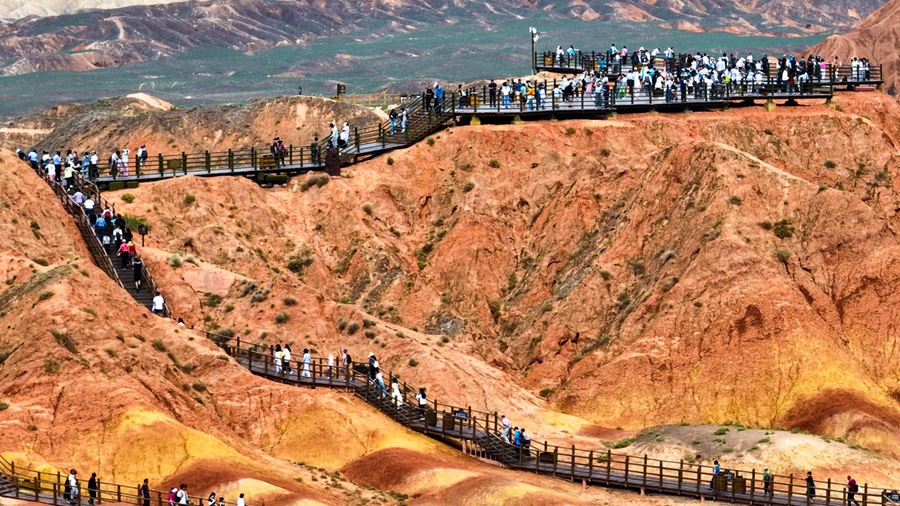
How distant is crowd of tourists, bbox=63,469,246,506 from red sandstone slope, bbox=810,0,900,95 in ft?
373

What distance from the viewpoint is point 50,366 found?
221ft

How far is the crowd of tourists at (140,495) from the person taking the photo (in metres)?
61.4

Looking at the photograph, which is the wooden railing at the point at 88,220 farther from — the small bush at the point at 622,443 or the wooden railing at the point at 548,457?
the small bush at the point at 622,443

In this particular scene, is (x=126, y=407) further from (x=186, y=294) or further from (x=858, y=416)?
(x=858, y=416)

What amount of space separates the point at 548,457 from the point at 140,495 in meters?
17.0

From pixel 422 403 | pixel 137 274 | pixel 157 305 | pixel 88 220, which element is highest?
pixel 88 220

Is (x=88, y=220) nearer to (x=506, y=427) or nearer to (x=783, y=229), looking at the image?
(x=506, y=427)

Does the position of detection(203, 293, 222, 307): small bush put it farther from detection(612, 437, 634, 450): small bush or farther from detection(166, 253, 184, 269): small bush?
detection(612, 437, 634, 450): small bush

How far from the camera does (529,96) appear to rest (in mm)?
102438

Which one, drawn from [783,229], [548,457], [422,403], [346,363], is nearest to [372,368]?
[346,363]

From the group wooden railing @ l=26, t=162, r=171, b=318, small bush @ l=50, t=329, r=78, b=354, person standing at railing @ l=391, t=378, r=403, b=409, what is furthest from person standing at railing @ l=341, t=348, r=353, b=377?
small bush @ l=50, t=329, r=78, b=354

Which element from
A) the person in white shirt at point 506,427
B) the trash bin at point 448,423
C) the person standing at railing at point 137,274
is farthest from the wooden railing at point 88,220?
the person in white shirt at point 506,427

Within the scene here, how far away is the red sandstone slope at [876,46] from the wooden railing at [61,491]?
114 metres

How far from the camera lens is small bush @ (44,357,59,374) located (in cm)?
6712
